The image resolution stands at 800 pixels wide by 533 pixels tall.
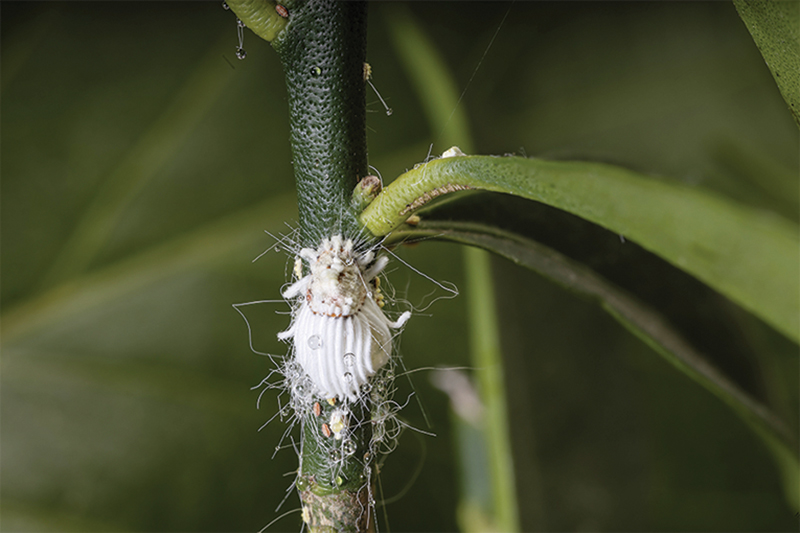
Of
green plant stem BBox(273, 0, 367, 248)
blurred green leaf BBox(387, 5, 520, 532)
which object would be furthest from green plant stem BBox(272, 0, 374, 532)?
blurred green leaf BBox(387, 5, 520, 532)

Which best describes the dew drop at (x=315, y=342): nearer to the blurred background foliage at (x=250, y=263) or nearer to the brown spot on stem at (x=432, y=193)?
the brown spot on stem at (x=432, y=193)

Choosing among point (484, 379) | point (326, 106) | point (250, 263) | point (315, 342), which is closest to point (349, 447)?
point (315, 342)

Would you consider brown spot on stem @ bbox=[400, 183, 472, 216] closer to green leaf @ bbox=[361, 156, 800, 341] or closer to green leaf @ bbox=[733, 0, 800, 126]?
green leaf @ bbox=[361, 156, 800, 341]

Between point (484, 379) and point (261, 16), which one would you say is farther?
point (484, 379)

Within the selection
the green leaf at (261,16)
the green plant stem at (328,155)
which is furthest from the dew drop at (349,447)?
the green leaf at (261,16)

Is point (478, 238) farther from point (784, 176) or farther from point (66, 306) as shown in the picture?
point (66, 306)

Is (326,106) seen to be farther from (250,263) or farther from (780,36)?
(250,263)
